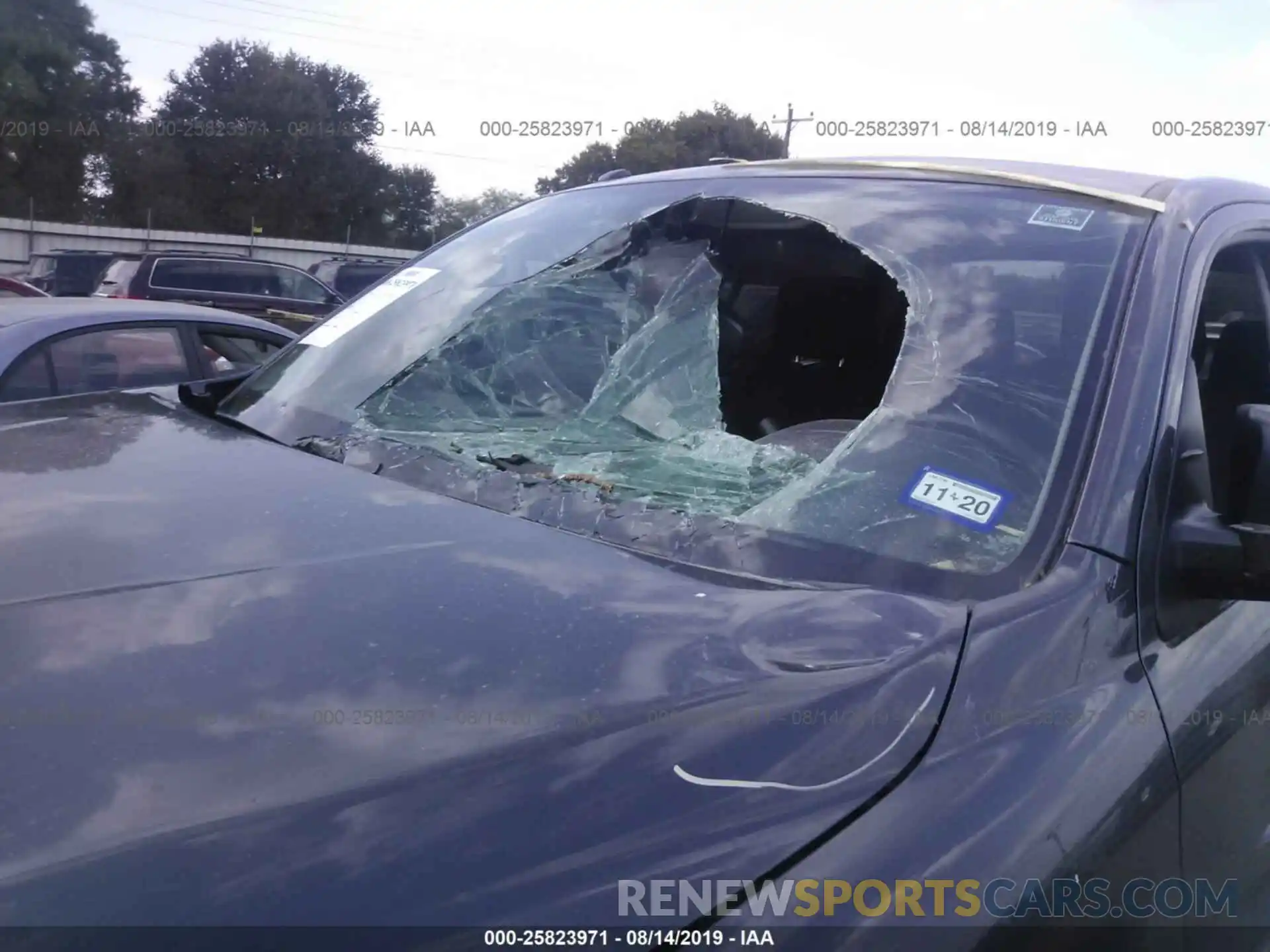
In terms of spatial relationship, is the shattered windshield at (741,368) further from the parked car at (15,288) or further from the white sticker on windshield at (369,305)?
the parked car at (15,288)

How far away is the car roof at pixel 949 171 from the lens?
7.36 ft

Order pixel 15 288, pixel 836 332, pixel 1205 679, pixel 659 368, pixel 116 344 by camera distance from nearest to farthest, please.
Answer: pixel 1205 679
pixel 659 368
pixel 836 332
pixel 116 344
pixel 15 288

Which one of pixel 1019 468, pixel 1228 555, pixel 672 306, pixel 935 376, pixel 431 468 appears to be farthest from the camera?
pixel 672 306

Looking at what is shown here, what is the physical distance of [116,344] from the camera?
5629 mm

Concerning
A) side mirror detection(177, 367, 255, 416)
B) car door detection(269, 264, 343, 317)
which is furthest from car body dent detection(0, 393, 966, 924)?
car door detection(269, 264, 343, 317)

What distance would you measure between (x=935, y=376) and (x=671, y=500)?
0.49 m

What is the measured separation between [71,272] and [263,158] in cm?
2374

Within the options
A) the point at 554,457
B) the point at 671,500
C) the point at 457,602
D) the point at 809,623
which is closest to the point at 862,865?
the point at 809,623

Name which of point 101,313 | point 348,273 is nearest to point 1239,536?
point 101,313

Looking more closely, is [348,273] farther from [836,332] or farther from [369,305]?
[369,305]

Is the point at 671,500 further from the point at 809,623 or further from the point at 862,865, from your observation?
the point at 862,865

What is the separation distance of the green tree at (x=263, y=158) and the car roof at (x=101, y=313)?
34.8 metres

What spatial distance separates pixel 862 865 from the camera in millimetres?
1138

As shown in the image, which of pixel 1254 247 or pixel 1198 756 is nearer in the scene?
pixel 1198 756
